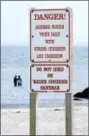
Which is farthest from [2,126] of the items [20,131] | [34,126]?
[34,126]

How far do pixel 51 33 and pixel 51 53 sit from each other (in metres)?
0.27

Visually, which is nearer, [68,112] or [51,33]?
[51,33]

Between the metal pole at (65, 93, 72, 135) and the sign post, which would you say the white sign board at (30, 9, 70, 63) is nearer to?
the sign post

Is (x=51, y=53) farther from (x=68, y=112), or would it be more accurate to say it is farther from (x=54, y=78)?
(x=68, y=112)

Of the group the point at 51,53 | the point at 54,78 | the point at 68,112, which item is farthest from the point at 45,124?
the point at 51,53

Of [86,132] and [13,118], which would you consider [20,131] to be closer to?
[86,132]

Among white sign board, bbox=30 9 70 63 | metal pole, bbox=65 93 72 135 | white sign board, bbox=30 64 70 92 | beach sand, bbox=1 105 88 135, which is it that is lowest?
beach sand, bbox=1 105 88 135

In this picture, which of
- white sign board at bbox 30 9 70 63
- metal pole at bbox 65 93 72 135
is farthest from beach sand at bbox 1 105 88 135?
white sign board at bbox 30 9 70 63

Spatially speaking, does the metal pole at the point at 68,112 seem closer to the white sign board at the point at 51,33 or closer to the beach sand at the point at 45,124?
the white sign board at the point at 51,33

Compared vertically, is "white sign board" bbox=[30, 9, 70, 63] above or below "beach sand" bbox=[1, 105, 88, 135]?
above

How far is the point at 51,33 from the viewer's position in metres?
8.70

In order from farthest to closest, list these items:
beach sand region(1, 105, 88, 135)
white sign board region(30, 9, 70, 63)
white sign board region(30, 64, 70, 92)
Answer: beach sand region(1, 105, 88, 135)
white sign board region(30, 64, 70, 92)
white sign board region(30, 9, 70, 63)

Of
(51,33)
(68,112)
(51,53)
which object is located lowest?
(68,112)

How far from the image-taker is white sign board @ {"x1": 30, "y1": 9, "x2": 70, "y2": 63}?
8695mm
